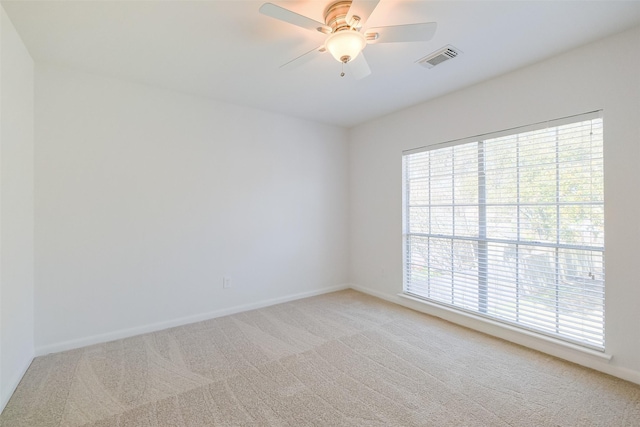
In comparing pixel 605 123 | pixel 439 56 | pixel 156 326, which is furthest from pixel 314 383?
pixel 605 123

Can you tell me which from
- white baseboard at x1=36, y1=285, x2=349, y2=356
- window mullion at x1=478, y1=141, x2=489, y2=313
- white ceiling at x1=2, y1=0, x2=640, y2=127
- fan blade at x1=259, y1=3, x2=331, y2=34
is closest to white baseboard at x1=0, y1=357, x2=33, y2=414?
white baseboard at x1=36, y1=285, x2=349, y2=356

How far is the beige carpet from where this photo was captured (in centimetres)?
169

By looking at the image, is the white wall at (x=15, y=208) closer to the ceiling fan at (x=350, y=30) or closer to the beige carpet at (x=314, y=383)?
the beige carpet at (x=314, y=383)

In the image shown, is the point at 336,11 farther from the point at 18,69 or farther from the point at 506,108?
the point at 18,69

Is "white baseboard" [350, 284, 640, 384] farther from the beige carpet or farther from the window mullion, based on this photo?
the window mullion

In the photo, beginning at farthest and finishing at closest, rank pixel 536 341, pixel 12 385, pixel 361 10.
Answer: pixel 536 341
pixel 12 385
pixel 361 10

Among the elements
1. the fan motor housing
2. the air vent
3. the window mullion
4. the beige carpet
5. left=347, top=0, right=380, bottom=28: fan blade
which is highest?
the air vent

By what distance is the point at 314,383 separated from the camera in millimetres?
2018

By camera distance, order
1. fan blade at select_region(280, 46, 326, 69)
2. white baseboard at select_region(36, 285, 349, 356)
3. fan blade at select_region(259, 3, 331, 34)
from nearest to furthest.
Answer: fan blade at select_region(259, 3, 331, 34)
fan blade at select_region(280, 46, 326, 69)
white baseboard at select_region(36, 285, 349, 356)

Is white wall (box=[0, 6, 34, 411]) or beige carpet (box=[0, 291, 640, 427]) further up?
white wall (box=[0, 6, 34, 411])

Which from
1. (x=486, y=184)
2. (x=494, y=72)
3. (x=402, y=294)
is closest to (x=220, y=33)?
(x=494, y=72)

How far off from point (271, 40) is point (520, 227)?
8.88ft

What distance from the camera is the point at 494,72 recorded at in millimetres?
2635

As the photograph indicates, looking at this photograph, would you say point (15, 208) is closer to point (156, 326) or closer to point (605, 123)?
point (156, 326)
